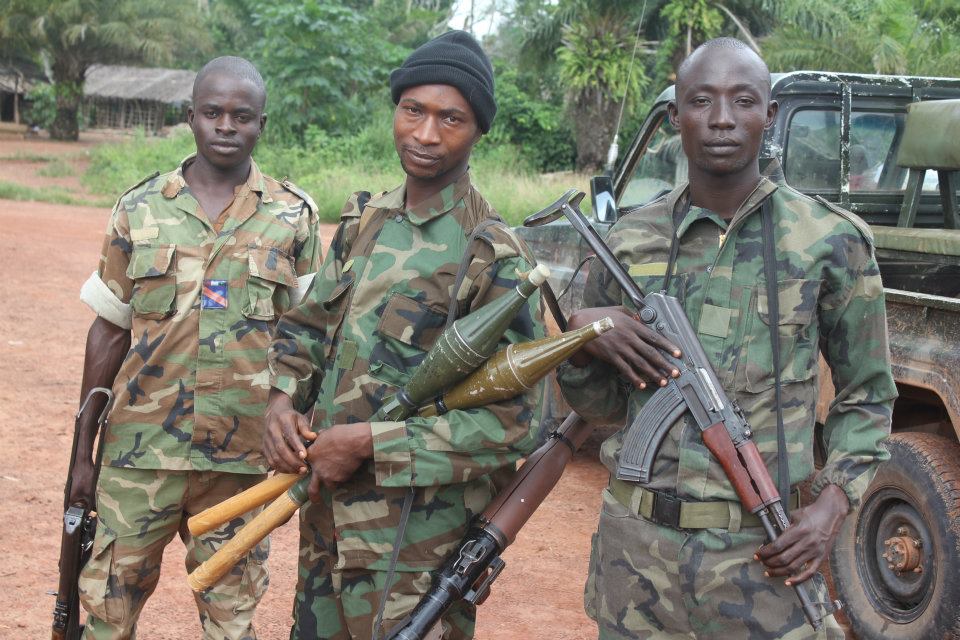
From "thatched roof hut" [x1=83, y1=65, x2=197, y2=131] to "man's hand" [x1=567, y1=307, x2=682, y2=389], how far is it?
3989 centimetres

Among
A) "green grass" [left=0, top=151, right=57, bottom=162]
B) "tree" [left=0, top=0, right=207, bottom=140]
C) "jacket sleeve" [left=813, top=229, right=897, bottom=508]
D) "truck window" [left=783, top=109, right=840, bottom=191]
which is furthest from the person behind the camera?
"tree" [left=0, top=0, right=207, bottom=140]

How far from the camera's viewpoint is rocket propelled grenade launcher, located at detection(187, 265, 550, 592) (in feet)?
7.39

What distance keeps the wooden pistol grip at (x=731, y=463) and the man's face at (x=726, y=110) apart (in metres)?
0.56

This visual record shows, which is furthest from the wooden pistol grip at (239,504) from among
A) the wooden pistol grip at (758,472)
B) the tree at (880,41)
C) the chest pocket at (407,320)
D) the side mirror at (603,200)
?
the tree at (880,41)

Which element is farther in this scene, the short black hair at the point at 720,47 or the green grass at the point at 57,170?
the green grass at the point at 57,170

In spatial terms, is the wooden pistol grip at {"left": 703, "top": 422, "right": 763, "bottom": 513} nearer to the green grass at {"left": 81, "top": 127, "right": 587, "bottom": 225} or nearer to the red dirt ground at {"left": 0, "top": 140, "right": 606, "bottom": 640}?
the red dirt ground at {"left": 0, "top": 140, "right": 606, "bottom": 640}

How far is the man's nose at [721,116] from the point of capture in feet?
7.43

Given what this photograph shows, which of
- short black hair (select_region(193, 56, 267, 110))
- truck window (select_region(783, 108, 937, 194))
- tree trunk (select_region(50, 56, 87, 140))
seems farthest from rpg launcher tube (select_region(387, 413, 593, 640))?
tree trunk (select_region(50, 56, 87, 140))

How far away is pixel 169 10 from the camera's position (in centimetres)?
3312

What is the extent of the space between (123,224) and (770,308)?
2000 millimetres

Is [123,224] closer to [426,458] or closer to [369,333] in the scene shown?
[369,333]

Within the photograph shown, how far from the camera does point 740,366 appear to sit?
2260 mm

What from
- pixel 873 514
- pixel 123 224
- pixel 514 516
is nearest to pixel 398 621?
pixel 514 516

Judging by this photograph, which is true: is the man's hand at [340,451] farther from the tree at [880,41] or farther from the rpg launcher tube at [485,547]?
the tree at [880,41]
